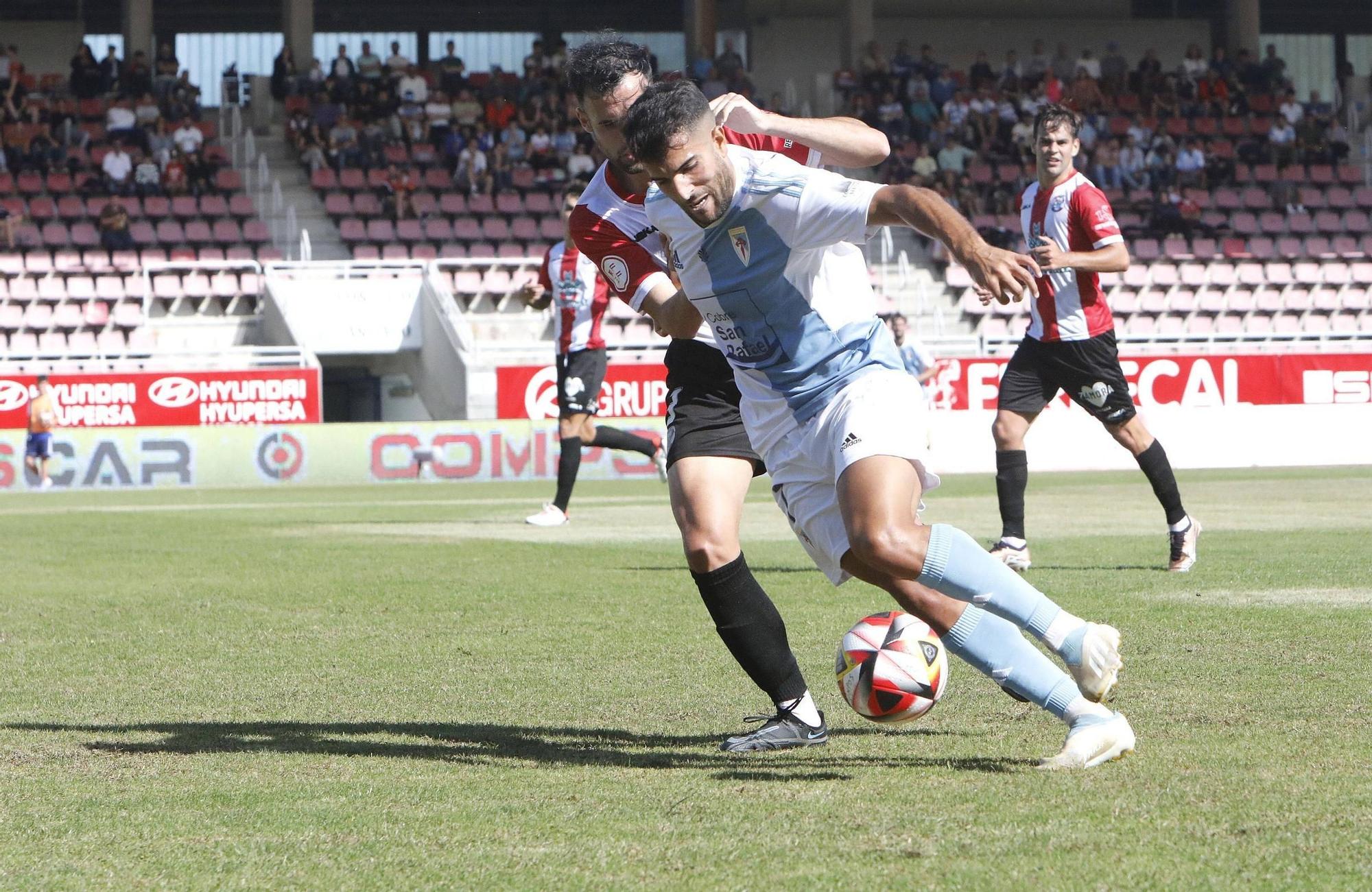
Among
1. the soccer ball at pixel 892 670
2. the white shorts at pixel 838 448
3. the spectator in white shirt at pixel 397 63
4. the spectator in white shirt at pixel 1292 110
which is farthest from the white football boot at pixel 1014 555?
the spectator in white shirt at pixel 1292 110

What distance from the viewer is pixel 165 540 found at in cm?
1296

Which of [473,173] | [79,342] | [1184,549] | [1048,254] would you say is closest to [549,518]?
[1184,549]

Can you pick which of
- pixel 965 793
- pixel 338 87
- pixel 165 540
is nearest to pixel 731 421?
pixel 965 793

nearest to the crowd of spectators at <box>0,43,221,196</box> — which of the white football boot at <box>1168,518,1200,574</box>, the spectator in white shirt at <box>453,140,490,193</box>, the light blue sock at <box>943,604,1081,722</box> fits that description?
the spectator in white shirt at <box>453,140,490,193</box>

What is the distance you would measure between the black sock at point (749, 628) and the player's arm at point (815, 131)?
1202 mm

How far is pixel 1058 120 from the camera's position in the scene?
29.4ft

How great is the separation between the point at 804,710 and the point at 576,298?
26.6ft

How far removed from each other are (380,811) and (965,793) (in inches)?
51.6

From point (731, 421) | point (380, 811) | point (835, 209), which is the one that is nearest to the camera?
point (380, 811)

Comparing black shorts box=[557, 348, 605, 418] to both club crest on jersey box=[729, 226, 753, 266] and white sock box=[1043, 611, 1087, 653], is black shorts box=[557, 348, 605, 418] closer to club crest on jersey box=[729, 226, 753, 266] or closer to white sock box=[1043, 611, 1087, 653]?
club crest on jersey box=[729, 226, 753, 266]

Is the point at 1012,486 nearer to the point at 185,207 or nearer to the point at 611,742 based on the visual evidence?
the point at 611,742

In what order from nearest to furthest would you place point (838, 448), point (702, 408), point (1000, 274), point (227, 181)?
point (1000, 274), point (838, 448), point (702, 408), point (227, 181)

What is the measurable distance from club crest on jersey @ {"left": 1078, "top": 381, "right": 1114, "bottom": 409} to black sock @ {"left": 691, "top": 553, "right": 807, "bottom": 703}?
16.0ft

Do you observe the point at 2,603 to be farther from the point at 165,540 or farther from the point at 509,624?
the point at 165,540
